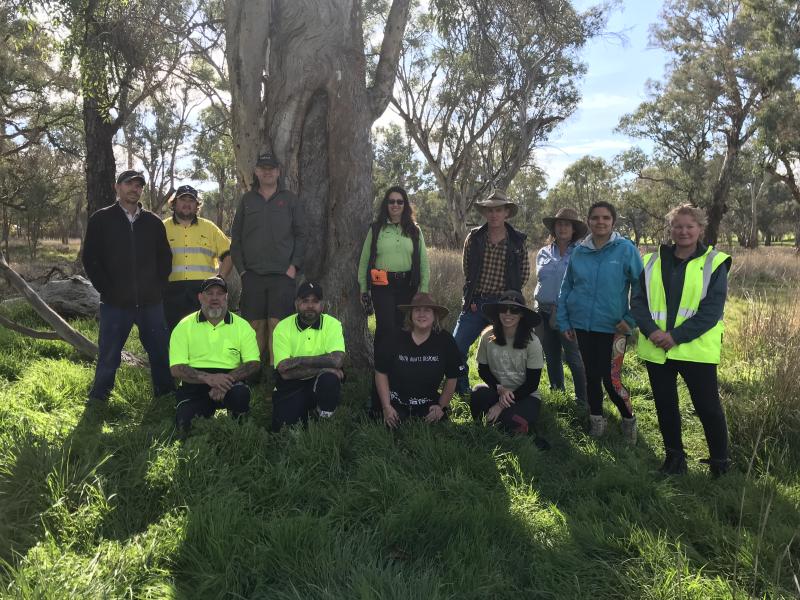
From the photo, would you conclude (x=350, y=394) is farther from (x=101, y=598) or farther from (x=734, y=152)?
(x=734, y=152)

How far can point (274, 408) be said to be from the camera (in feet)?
13.1

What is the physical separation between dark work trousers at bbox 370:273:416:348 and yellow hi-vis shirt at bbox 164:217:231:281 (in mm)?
1573

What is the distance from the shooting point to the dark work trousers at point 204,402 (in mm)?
3842

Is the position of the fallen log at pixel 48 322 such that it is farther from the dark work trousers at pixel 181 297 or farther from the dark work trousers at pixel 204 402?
the dark work trousers at pixel 204 402

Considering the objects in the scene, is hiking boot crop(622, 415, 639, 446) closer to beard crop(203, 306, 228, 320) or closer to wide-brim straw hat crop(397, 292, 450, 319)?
wide-brim straw hat crop(397, 292, 450, 319)

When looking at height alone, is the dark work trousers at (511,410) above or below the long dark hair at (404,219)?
below

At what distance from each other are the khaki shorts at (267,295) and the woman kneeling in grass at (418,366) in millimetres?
1159

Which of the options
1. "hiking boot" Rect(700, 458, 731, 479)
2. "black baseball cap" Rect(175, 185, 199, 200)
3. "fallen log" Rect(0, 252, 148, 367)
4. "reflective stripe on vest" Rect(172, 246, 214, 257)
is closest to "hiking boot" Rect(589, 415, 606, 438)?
"hiking boot" Rect(700, 458, 731, 479)

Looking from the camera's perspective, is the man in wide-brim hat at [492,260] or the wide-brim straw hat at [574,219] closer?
the man in wide-brim hat at [492,260]

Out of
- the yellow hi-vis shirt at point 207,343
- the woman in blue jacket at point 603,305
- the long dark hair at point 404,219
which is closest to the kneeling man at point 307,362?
the yellow hi-vis shirt at point 207,343

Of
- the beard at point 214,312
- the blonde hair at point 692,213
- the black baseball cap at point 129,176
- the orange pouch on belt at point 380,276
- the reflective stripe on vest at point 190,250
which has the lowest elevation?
the beard at point 214,312

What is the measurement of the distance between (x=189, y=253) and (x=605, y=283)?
372 centimetres

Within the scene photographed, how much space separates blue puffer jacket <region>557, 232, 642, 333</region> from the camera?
388 cm

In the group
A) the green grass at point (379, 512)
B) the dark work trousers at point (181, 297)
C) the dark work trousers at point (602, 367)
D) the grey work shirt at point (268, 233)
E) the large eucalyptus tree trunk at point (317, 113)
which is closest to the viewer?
the green grass at point (379, 512)
